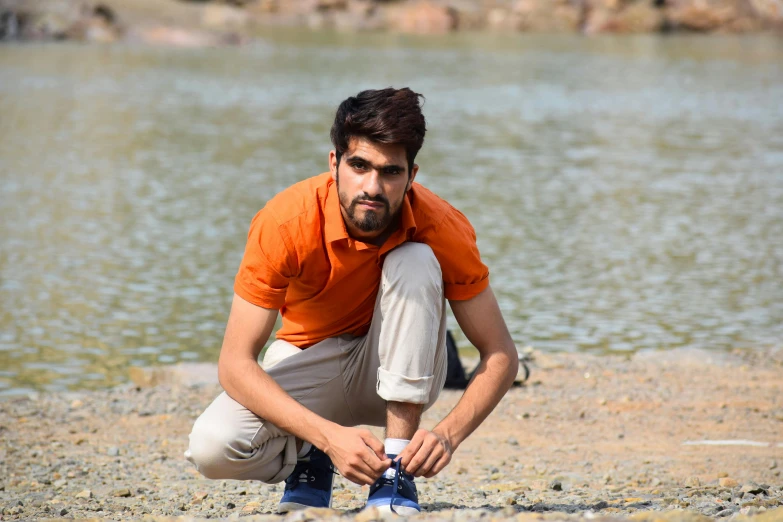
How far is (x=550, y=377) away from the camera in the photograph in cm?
707

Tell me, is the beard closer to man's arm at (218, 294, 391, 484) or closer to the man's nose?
the man's nose

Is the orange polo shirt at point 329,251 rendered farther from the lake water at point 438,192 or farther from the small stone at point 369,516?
the lake water at point 438,192

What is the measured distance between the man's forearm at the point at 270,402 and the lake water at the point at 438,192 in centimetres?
366

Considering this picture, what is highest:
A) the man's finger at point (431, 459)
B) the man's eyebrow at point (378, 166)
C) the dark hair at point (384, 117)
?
the dark hair at point (384, 117)

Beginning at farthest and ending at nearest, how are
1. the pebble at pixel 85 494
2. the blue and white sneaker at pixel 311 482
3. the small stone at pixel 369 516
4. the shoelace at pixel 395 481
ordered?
the pebble at pixel 85 494 < the blue and white sneaker at pixel 311 482 < the shoelace at pixel 395 481 < the small stone at pixel 369 516

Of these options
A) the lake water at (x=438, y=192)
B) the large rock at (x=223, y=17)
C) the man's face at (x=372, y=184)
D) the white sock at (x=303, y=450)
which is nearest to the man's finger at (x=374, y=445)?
the white sock at (x=303, y=450)

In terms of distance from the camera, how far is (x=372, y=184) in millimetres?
3996

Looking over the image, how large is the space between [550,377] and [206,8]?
5530 centimetres

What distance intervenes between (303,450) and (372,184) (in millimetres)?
1112

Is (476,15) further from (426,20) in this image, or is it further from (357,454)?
(357,454)

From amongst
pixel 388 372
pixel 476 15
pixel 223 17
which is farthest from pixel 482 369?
pixel 476 15

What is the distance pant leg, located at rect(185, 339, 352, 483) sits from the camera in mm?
3986

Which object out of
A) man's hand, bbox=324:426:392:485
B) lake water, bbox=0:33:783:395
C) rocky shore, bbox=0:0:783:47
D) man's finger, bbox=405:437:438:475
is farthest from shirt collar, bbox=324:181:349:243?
rocky shore, bbox=0:0:783:47

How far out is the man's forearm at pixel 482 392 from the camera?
13.3 feet
